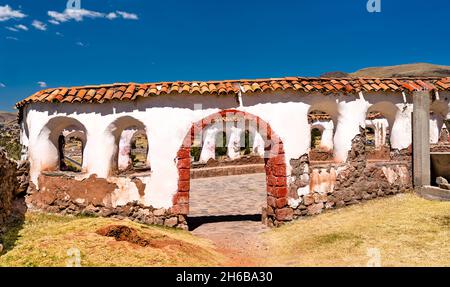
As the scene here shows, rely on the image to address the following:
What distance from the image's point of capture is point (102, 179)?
9.63m

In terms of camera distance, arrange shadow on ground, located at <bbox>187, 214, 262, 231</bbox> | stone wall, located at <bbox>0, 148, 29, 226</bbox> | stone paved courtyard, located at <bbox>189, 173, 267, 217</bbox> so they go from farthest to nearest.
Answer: stone paved courtyard, located at <bbox>189, 173, 267, 217</bbox> → shadow on ground, located at <bbox>187, 214, 262, 231</bbox> → stone wall, located at <bbox>0, 148, 29, 226</bbox>

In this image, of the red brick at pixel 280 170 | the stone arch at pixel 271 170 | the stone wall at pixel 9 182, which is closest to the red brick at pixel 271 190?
the stone arch at pixel 271 170

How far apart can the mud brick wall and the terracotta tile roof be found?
2055mm

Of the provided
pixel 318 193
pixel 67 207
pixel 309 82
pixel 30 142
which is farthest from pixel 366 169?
pixel 30 142

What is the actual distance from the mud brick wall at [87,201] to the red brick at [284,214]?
2.29 meters

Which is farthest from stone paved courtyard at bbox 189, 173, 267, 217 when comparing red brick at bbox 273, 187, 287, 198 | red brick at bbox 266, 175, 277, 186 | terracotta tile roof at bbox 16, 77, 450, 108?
terracotta tile roof at bbox 16, 77, 450, 108

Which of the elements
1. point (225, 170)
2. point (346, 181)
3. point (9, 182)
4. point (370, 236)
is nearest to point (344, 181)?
point (346, 181)

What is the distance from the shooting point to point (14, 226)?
8.55 meters

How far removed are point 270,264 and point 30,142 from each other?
286 inches

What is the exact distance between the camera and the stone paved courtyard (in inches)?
472

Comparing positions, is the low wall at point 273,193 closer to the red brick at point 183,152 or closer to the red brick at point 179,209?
the red brick at point 179,209

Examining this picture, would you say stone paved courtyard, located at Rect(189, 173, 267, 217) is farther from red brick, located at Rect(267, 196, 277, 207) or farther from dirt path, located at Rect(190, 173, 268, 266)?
red brick, located at Rect(267, 196, 277, 207)

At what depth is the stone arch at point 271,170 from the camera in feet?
30.7

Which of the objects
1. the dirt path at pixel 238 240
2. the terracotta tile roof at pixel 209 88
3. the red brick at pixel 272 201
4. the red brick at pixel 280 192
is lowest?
the dirt path at pixel 238 240
